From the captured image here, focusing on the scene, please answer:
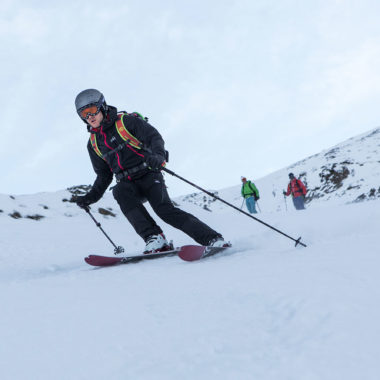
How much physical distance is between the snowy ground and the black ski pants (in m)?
1.11

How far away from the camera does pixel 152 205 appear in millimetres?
4523

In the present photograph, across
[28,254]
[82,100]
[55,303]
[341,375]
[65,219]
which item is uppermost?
[82,100]

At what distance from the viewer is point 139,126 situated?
14.7ft

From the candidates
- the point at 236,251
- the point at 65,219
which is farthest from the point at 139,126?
the point at 65,219

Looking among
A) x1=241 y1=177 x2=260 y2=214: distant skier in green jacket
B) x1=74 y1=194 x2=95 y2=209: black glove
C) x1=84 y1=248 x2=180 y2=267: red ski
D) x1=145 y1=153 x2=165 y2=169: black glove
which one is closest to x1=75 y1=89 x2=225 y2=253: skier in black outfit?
x1=84 y1=248 x2=180 y2=267: red ski

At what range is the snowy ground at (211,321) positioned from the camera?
133cm

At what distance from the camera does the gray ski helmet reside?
441 centimetres

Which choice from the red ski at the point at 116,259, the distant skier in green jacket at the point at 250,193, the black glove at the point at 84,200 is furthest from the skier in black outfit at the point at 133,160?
the distant skier in green jacket at the point at 250,193

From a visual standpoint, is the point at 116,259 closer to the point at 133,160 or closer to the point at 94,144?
the point at 133,160

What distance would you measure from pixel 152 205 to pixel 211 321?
2875 mm

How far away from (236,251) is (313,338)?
258 cm

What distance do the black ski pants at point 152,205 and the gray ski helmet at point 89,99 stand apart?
101cm

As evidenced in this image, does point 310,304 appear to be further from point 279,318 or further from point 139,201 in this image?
point 139,201

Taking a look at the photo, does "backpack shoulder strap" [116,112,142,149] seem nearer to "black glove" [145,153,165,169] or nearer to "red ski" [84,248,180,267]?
"black glove" [145,153,165,169]
